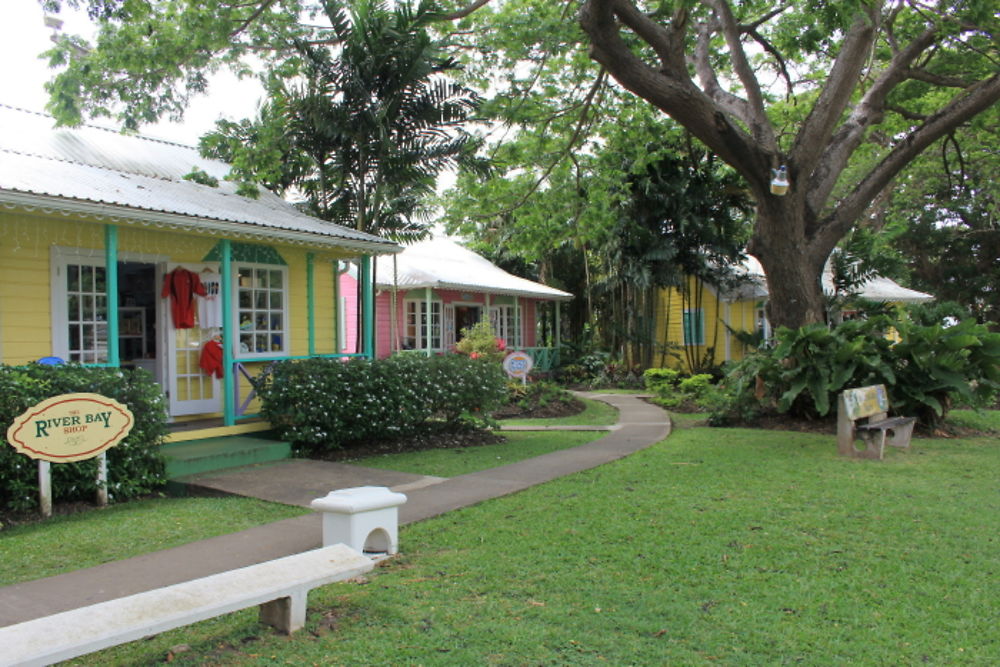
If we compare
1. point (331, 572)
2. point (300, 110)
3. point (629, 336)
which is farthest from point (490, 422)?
point (629, 336)

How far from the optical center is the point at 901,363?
11.2 metres

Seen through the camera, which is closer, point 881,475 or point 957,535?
point 957,535

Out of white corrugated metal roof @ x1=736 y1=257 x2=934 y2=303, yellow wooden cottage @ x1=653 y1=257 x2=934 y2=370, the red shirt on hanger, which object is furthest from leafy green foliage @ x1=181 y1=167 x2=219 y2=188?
white corrugated metal roof @ x1=736 y1=257 x2=934 y2=303

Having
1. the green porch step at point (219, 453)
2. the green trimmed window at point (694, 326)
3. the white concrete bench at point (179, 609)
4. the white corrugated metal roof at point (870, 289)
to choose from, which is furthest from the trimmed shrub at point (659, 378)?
the white concrete bench at point (179, 609)

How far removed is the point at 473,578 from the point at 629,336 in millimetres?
17984

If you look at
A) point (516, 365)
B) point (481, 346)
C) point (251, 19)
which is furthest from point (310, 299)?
point (481, 346)

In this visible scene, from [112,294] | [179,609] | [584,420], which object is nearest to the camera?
[179,609]

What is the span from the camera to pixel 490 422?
37.5 ft

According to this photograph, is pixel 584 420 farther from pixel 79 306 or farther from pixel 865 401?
pixel 79 306

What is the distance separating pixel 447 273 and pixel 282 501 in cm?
1387

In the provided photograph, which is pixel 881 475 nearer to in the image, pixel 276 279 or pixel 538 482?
pixel 538 482

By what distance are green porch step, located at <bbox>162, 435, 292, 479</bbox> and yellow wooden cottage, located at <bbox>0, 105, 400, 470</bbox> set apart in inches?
12.3

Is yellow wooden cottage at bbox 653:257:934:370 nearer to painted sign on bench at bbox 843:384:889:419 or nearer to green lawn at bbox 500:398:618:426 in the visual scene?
green lawn at bbox 500:398:618:426

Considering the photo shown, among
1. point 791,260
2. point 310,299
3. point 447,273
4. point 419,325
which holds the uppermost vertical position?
point 447,273
